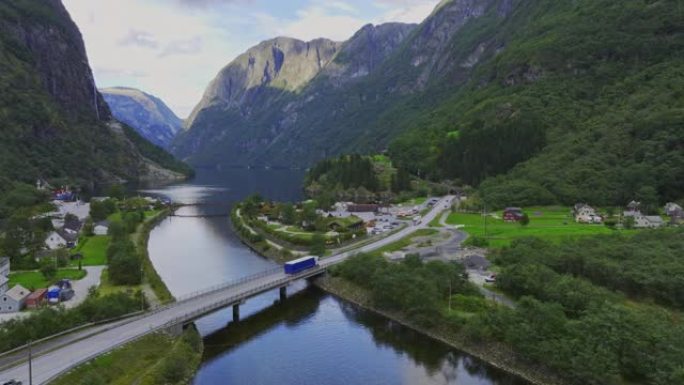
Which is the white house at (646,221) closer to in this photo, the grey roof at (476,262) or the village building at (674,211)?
the village building at (674,211)

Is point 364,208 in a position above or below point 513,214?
below

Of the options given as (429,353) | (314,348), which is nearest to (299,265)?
(314,348)

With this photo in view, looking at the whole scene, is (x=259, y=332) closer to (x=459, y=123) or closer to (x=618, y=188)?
(x=618, y=188)

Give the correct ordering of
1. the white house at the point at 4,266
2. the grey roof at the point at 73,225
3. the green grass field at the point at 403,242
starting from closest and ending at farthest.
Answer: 1. the white house at the point at 4,266
2. the green grass field at the point at 403,242
3. the grey roof at the point at 73,225

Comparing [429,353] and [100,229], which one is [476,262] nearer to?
[429,353]

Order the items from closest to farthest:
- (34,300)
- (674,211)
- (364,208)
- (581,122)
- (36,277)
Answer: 1. (34,300)
2. (36,277)
3. (674,211)
4. (364,208)
5. (581,122)

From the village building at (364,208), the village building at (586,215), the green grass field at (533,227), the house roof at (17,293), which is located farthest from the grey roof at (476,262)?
the village building at (364,208)
